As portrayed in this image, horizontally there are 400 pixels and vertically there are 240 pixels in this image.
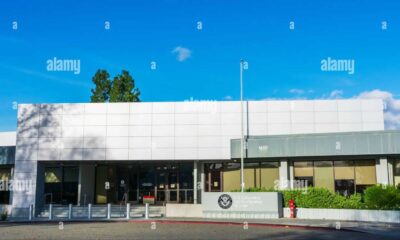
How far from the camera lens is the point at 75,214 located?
118ft

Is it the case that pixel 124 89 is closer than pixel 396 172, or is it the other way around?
pixel 396 172

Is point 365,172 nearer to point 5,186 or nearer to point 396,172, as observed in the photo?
point 396,172

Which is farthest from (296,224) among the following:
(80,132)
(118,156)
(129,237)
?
(80,132)

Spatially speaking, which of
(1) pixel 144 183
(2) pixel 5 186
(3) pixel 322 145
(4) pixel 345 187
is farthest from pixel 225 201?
(2) pixel 5 186

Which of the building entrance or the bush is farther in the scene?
the building entrance

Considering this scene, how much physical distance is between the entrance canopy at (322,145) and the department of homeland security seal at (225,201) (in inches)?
186

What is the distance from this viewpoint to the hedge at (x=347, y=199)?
26531mm

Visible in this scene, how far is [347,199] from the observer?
2912 centimetres

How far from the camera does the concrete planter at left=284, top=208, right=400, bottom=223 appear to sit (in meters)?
25.7

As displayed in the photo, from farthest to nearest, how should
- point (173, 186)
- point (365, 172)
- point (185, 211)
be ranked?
1. point (173, 186)
2. point (365, 172)
3. point (185, 211)

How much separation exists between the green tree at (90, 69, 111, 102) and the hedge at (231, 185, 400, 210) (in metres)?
40.7

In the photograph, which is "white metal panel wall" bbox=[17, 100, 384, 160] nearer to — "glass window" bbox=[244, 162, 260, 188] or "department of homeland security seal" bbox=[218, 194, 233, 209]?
"glass window" bbox=[244, 162, 260, 188]

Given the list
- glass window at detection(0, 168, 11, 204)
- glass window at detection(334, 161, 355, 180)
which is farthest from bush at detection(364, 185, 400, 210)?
glass window at detection(0, 168, 11, 204)

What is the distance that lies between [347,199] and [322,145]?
452 centimetres
